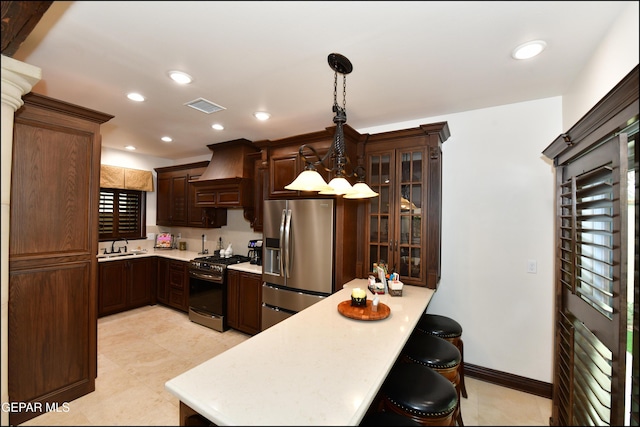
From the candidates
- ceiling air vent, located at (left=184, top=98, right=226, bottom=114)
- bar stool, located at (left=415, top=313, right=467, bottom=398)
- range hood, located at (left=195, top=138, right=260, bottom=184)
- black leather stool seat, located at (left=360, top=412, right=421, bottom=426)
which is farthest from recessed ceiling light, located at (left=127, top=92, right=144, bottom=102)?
bar stool, located at (left=415, top=313, right=467, bottom=398)

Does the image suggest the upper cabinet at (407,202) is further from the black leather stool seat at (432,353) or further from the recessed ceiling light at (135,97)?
the recessed ceiling light at (135,97)

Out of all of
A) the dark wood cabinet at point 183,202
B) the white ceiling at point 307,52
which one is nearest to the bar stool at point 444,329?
the white ceiling at point 307,52

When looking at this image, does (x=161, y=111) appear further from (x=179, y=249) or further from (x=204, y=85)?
(x=179, y=249)

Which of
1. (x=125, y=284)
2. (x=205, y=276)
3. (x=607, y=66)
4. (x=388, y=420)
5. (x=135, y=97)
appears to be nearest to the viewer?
(x=388, y=420)

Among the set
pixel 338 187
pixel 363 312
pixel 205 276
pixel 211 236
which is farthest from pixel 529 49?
pixel 211 236

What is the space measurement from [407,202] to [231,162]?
7.79ft

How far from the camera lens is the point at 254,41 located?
137cm

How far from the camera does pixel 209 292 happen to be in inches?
129

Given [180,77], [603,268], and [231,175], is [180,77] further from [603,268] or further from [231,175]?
[603,268]

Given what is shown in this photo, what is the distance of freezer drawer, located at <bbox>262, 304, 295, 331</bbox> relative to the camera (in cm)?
265

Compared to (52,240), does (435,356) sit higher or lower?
lower

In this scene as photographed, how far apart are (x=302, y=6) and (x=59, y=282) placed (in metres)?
1.90

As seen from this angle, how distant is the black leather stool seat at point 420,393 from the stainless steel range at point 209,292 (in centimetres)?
251

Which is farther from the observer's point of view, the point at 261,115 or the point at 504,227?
the point at 261,115
